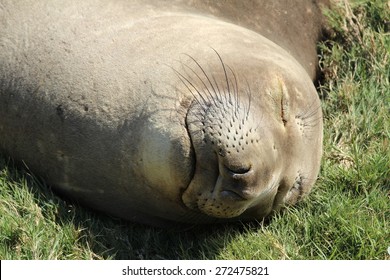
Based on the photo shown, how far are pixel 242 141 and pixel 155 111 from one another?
18.9 inches

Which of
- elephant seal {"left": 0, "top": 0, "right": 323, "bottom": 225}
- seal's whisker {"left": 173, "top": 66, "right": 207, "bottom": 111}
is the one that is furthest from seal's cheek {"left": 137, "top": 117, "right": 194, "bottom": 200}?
seal's whisker {"left": 173, "top": 66, "right": 207, "bottom": 111}

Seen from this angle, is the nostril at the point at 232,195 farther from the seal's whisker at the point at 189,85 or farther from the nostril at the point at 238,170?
the seal's whisker at the point at 189,85

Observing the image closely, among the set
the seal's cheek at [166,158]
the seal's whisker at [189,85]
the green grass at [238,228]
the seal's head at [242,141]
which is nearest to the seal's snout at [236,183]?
the seal's head at [242,141]

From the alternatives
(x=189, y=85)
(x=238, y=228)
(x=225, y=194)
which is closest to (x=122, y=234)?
(x=238, y=228)

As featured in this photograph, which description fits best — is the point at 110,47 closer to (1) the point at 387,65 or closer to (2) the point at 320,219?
(2) the point at 320,219

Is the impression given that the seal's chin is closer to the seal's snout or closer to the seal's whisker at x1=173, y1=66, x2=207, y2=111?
the seal's snout

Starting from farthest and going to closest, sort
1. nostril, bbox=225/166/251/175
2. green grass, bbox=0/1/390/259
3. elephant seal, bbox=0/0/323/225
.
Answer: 1. green grass, bbox=0/1/390/259
2. elephant seal, bbox=0/0/323/225
3. nostril, bbox=225/166/251/175

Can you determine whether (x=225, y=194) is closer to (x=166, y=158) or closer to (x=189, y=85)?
(x=166, y=158)

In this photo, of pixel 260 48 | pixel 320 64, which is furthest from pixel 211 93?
pixel 320 64

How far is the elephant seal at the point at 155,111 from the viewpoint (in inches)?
176

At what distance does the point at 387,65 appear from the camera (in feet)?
19.7

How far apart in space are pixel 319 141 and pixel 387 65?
113cm

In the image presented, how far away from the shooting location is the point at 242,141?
4375mm

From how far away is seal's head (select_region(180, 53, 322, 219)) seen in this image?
4.38m
